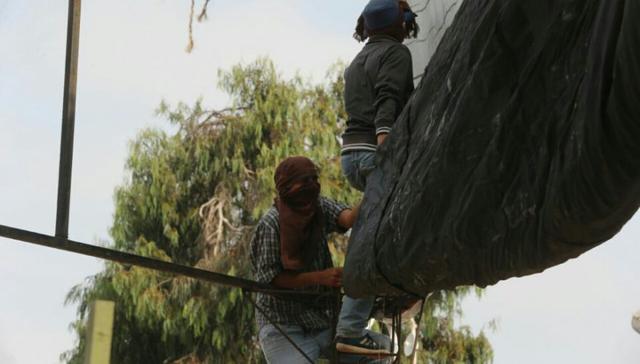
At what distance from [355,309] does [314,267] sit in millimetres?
283

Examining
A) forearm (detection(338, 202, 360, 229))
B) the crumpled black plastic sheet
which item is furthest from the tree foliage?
the crumpled black plastic sheet

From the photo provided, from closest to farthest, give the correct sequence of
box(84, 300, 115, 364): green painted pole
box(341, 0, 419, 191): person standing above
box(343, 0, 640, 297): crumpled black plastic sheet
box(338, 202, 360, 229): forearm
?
box(343, 0, 640, 297): crumpled black plastic sheet → box(84, 300, 115, 364): green painted pole → box(341, 0, 419, 191): person standing above → box(338, 202, 360, 229): forearm

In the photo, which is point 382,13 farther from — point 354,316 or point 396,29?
point 354,316

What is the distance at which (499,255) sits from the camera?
2.17 meters

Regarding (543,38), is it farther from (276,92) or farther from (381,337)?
(276,92)

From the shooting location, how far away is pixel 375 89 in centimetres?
369

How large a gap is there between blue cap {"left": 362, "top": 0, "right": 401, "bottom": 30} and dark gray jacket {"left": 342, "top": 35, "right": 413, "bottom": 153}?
0.04 metres

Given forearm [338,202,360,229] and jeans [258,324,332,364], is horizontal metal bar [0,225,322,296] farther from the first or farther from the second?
forearm [338,202,360,229]

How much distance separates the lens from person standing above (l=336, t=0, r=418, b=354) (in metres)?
3.67

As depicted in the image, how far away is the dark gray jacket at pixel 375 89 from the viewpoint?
11.8 feet

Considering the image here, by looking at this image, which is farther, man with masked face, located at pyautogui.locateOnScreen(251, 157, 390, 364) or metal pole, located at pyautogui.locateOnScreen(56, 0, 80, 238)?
man with masked face, located at pyautogui.locateOnScreen(251, 157, 390, 364)

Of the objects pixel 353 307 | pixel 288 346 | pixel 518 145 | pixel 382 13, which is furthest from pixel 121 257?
pixel 518 145

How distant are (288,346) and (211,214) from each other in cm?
921

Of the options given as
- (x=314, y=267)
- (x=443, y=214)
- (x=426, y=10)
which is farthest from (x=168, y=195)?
(x=443, y=214)
